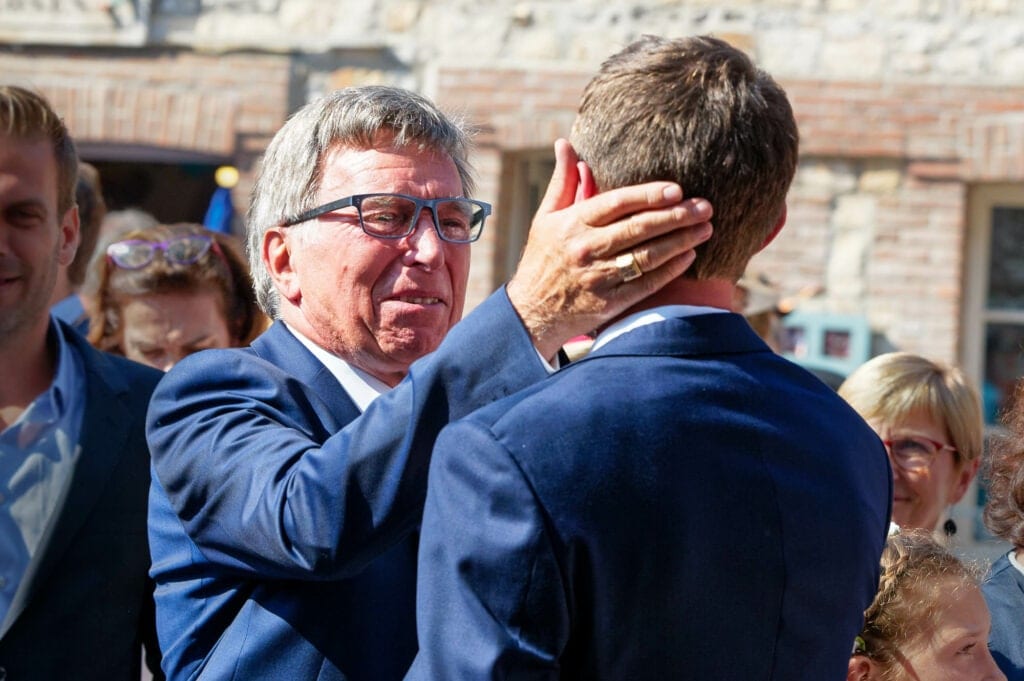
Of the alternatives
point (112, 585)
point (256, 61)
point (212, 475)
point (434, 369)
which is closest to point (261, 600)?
point (212, 475)

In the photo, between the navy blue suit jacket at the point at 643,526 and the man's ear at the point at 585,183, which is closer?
the navy blue suit jacket at the point at 643,526

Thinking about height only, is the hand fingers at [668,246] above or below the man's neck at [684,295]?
above

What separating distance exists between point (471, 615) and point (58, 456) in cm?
145

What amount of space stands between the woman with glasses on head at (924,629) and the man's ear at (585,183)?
1081 millimetres

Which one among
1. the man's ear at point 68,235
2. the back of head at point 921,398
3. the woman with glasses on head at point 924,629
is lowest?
the woman with glasses on head at point 924,629

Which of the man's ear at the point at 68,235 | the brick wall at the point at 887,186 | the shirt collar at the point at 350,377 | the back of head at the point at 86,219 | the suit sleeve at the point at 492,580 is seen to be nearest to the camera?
the suit sleeve at the point at 492,580

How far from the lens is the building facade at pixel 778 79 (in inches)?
266

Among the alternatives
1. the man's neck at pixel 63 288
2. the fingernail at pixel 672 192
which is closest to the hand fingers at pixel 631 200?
the fingernail at pixel 672 192

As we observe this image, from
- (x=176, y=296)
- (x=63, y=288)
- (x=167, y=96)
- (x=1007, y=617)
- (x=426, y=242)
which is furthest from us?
(x=167, y=96)

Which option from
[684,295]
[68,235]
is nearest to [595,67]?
[68,235]

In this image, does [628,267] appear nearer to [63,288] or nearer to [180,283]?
[180,283]

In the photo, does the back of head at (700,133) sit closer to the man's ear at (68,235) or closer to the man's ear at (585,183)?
the man's ear at (585,183)

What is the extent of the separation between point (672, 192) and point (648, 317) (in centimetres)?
17

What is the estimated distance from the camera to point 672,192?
147 centimetres
